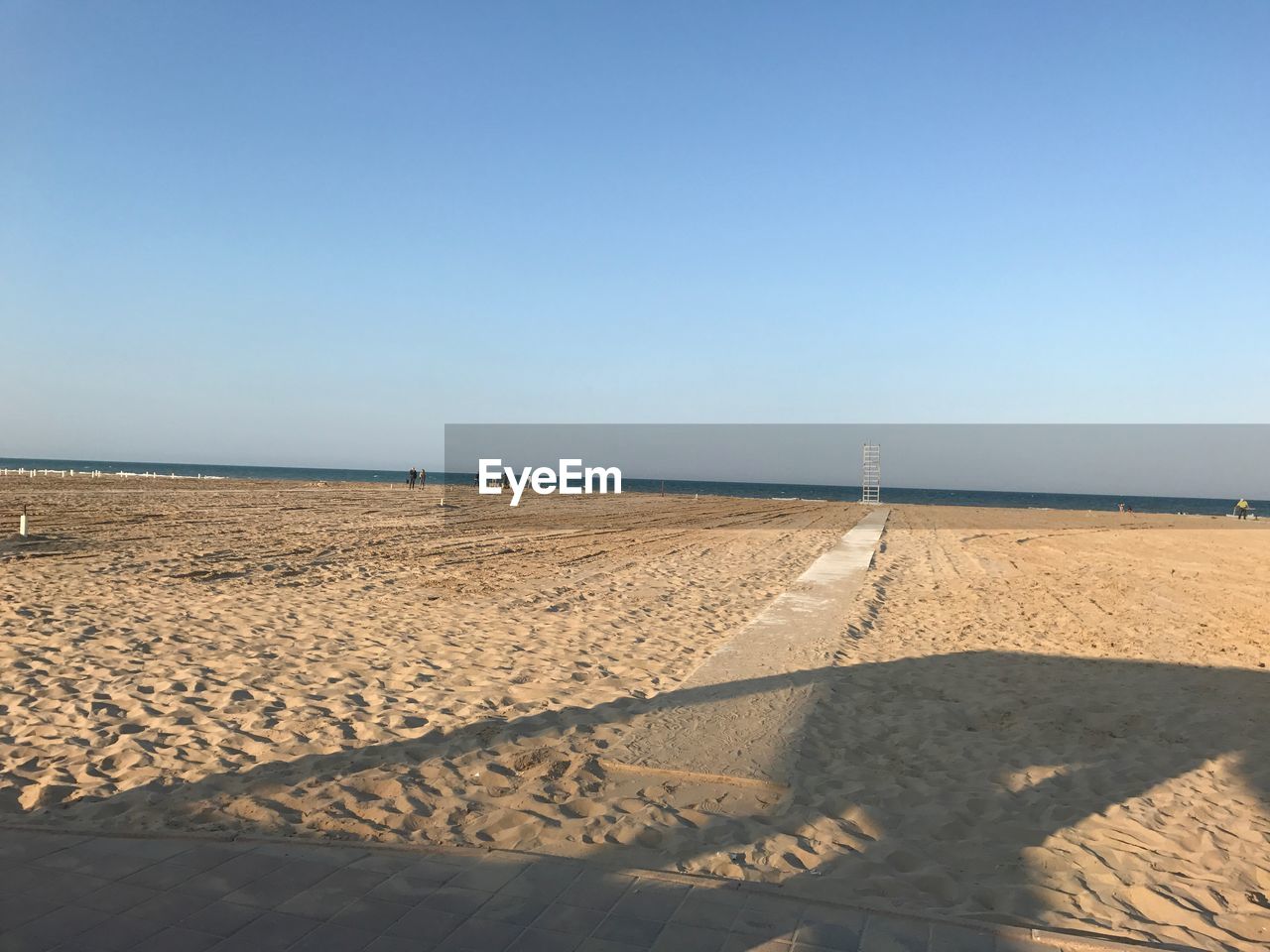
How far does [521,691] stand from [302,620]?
3.62 metres

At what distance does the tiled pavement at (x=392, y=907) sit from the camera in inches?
113

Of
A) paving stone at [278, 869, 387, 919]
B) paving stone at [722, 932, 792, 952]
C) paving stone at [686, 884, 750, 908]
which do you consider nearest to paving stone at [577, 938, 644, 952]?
paving stone at [722, 932, 792, 952]

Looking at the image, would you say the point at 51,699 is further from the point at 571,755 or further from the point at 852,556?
the point at 852,556

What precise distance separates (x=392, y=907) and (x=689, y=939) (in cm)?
108

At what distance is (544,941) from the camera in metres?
2.89

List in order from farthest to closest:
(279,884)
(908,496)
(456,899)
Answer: (908,496) < (279,884) < (456,899)

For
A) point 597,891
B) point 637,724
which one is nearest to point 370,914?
point 597,891

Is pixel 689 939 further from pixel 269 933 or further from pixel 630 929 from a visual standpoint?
pixel 269 933

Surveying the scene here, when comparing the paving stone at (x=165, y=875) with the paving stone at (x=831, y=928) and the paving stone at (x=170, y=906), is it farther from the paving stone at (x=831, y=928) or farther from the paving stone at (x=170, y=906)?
the paving stone at (x=831, y=928)

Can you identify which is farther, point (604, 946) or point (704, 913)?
point (704, 913)

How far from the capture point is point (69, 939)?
9.31 ft

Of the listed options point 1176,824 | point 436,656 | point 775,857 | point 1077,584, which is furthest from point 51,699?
point 1077,584

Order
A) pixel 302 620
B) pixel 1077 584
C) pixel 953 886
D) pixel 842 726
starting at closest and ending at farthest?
1. pixel 953 886
2. pixel 842 726
3. pixel 302 620
4. pixel 1077 584

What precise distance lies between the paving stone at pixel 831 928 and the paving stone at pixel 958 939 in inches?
9.7
